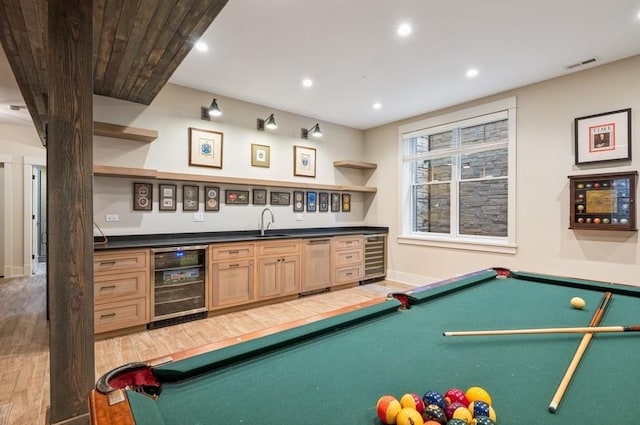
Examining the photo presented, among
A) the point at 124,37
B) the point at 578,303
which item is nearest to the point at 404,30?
the point at 124,37

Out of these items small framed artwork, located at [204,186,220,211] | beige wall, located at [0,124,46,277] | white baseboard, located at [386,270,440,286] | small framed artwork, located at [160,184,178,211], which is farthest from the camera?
beige wall, located at [0,124,46,277]

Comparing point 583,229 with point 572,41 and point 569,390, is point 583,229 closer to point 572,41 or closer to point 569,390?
point 572,41

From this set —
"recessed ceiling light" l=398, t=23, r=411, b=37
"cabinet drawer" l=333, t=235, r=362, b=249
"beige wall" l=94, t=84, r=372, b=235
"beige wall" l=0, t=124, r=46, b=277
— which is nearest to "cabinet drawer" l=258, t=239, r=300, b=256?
"beige wall" l=94, t=84, r=372, b=235

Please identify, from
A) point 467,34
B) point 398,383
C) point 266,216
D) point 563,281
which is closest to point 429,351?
point 398,383

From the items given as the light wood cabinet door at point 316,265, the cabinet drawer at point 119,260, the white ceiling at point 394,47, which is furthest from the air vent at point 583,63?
the cabinet drawer at point 119,260

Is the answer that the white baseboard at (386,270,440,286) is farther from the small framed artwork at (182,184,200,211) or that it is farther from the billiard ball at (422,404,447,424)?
the billiard ball at (422,404,447,424)

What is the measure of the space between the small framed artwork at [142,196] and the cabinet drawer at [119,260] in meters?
0.78

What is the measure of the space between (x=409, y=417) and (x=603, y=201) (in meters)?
3.92

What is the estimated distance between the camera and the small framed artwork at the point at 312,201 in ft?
17.7

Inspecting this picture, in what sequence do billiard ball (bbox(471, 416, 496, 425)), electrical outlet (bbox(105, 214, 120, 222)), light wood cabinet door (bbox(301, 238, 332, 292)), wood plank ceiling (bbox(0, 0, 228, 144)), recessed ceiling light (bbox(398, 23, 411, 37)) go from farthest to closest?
light wood cabinet door (bbox(301, 238, 332, 292)) < electrical outlet (bbox(105, 214, 120, 222)) < recessed ceiling light (bbox(398, 23, 411, 37)) < wood plank ceiling (bbox(0, 0, 228, 144)) < billiard ball (bbox(471, 416, 496, 425))

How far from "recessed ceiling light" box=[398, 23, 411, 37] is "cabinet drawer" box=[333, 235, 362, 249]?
2.96m

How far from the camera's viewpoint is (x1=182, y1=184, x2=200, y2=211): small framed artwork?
13.5 ft

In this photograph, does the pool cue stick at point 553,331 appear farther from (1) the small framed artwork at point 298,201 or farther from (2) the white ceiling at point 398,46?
(1) the small framed artwork at point 298,201

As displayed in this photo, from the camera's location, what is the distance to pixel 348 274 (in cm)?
516
